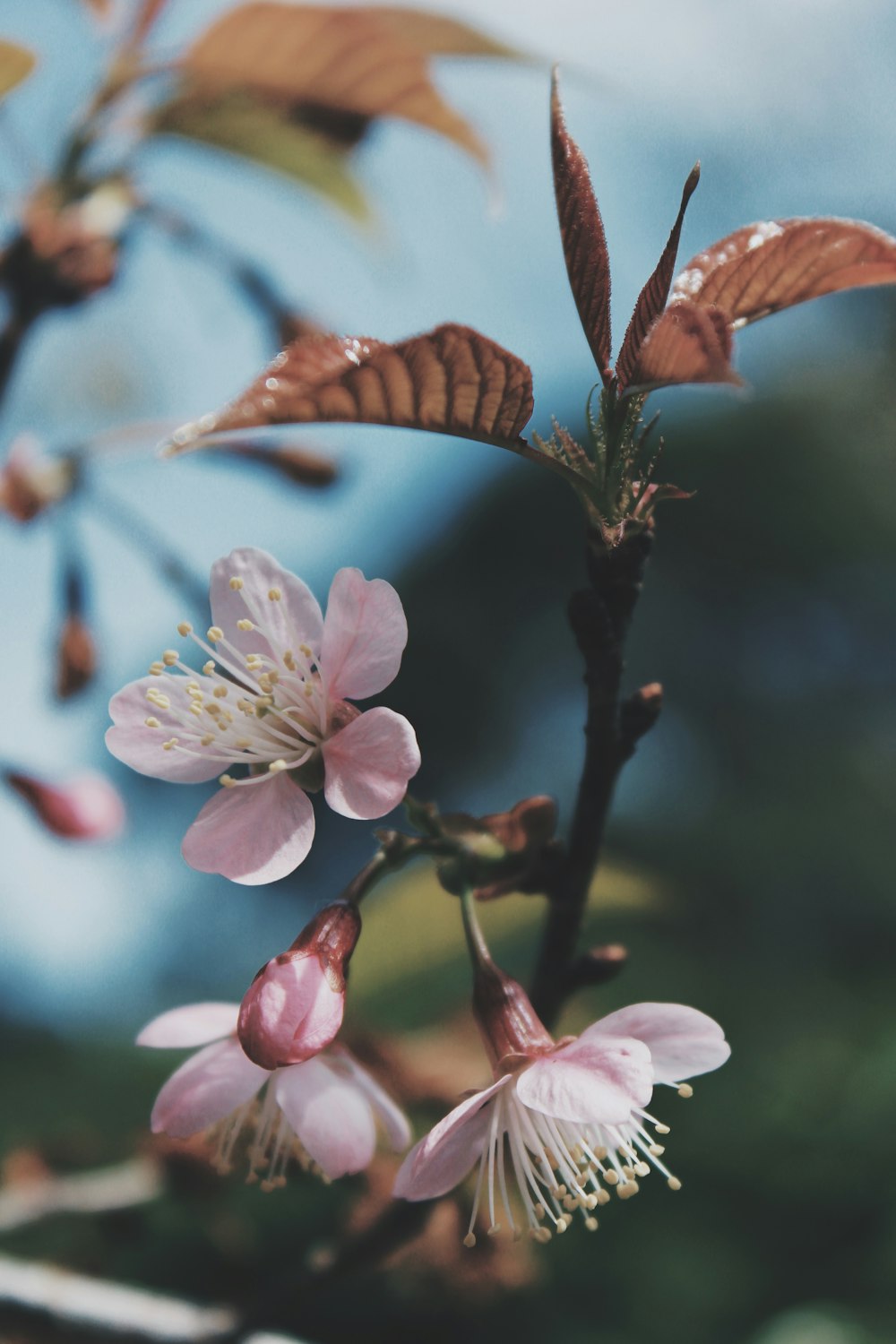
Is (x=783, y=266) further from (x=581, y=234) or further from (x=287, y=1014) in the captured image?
(x=287, y=1014)

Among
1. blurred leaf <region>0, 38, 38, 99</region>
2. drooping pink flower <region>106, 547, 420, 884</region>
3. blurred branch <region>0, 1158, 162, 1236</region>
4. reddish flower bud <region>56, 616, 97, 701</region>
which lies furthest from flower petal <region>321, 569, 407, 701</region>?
blurred branch <region>0, 1158, 162, 1236</region>

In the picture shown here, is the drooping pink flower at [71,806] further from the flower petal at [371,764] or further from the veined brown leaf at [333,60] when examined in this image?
the veined brown leaf at [333,60]

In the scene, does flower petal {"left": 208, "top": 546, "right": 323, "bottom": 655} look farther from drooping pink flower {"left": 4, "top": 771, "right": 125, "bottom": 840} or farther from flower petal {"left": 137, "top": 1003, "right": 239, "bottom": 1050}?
drooping pink flower {"left": 4, "top": 771, "right": 125, "bottom": 840}

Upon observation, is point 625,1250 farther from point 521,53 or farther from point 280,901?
point 280,901

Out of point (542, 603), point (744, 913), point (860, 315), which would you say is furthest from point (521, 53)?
point (860, 315)

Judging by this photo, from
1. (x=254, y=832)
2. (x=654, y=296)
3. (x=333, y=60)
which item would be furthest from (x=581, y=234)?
(x=333, y=60)
